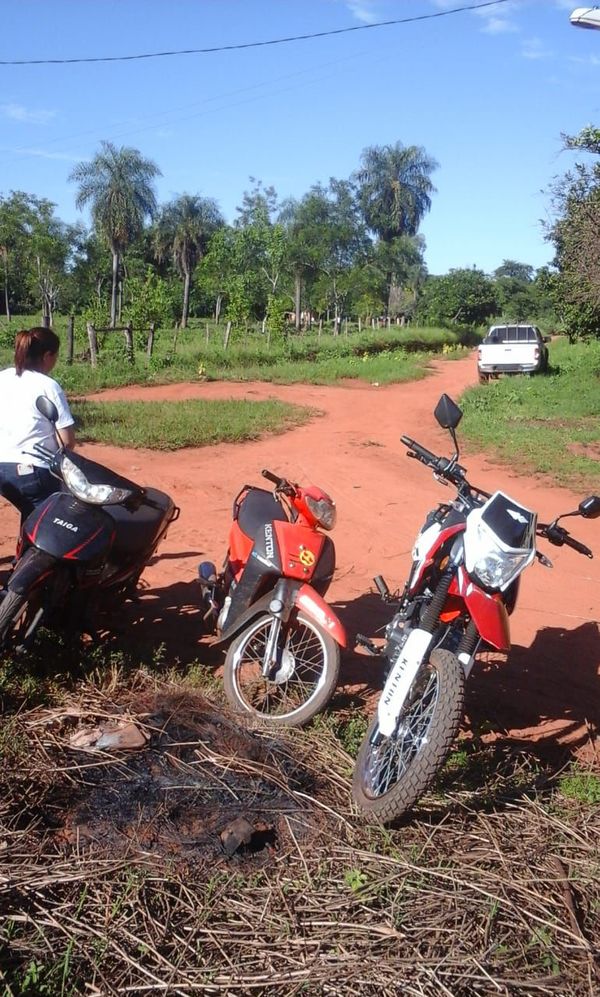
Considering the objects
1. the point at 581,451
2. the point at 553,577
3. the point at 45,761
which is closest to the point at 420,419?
the point at 581,451

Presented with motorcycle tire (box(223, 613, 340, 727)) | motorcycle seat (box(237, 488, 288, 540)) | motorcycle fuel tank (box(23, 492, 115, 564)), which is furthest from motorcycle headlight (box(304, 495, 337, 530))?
motorcycle fuel tank (box(23, 492, 115, 564))

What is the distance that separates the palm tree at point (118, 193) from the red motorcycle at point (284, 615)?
3350cm

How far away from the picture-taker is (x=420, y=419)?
1617 cm

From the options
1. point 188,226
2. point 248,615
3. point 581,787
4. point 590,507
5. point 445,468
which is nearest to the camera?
point 590,507

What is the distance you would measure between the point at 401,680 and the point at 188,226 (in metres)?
50.3

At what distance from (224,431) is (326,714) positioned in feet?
26.0

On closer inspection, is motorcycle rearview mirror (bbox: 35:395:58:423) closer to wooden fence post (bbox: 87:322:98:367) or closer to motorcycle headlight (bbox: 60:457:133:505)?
motorcycle headlight (bbox: 60:457:133:505)

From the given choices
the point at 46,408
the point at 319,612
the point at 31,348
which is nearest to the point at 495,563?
the point at 319,612

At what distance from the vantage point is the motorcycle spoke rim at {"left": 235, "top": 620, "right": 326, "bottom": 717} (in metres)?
4.03

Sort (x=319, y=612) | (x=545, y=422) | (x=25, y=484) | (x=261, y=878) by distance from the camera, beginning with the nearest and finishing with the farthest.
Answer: (x=261, y=878), (x=319, y=612), (x=25, y=484), (x=545, y=422)

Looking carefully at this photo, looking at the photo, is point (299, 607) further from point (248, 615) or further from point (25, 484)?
point (25, 484)

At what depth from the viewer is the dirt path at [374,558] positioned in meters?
4.69

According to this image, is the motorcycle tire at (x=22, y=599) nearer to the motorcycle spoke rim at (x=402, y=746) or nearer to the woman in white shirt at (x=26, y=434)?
the woman in white shirt at (x=26, y=434)

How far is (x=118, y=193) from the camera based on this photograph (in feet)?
121
